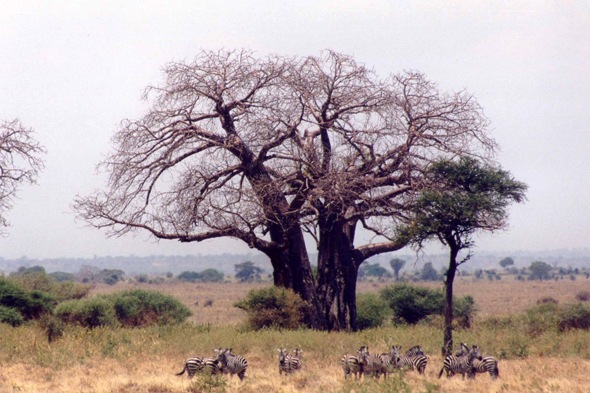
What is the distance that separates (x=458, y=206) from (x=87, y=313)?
1271cm

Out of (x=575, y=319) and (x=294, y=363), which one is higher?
(x=575, y=319)

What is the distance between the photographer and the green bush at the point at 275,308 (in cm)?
1642

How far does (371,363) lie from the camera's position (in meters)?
10.7

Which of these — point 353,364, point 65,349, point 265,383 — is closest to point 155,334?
point 65,349

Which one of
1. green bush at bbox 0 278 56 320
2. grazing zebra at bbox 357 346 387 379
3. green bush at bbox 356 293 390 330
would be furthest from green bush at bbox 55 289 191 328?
grazing zebra at bbox 357 346 387 379

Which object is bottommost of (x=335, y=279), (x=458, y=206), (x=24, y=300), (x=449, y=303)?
(x=24, y=300)

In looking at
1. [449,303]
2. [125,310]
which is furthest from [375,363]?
[125,310]

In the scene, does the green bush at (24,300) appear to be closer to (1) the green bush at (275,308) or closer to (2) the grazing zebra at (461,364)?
(1) the green bush at (275,308)

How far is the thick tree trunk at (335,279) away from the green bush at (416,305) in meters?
6.43

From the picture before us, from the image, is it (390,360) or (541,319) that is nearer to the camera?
(390,360)

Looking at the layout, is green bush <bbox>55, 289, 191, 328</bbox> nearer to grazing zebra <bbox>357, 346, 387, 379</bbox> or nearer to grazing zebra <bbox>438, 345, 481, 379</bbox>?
grazing zebra <bbox>357, 346, 387, 379</bbox>

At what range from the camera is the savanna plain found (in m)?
10.2

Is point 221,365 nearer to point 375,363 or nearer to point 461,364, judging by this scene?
point 375,363

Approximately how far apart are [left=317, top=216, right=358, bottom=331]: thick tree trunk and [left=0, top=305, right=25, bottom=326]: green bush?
33.4ft
